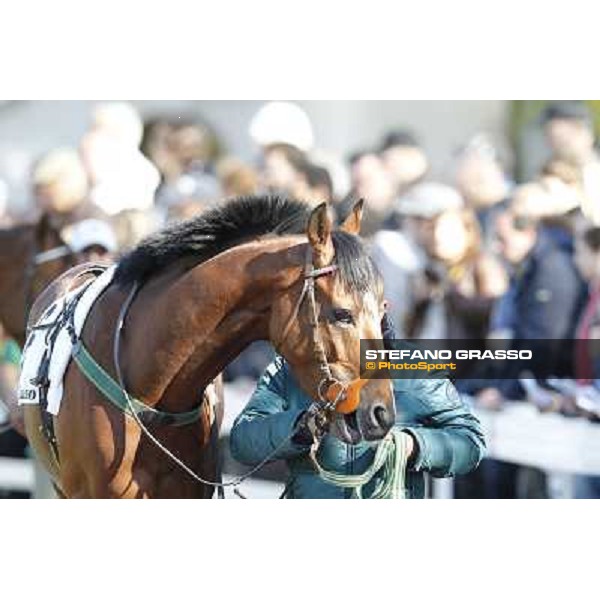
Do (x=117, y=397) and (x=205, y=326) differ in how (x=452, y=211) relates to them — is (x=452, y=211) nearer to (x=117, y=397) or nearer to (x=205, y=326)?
(x=205, y=326)

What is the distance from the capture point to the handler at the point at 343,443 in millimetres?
4211

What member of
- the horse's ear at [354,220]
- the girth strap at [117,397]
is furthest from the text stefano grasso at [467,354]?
the girth strap at [117,397]

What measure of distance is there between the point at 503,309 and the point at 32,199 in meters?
1.94

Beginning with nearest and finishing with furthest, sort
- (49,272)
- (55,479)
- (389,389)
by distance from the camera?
(389,389), (55,479), (49,272)

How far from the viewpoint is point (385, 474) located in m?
4.26

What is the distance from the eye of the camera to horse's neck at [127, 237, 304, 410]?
401 centimetres

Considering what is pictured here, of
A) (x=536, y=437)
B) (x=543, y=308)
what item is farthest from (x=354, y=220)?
(x=536, y=437)

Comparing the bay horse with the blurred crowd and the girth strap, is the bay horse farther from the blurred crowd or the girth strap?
the blurred crowd

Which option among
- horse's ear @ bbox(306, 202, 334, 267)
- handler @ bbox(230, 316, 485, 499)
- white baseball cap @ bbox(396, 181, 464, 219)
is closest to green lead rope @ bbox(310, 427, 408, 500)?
handler @ bbox(230, 316, 485, 499)

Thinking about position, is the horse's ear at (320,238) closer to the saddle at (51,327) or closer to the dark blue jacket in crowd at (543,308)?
the saddle at (51,327)

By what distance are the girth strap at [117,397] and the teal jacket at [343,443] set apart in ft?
0.77
